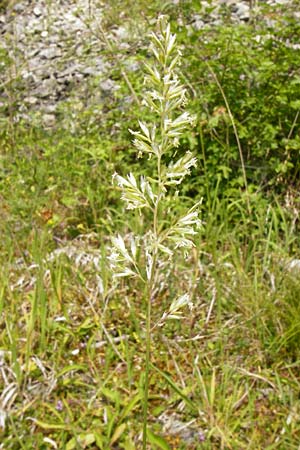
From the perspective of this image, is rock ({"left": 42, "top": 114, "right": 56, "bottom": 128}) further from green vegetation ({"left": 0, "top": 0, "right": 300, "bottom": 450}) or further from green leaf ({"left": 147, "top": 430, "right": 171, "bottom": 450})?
green leaf ({"left": 147, "top": 430, "right": 171, "bottom": 450})

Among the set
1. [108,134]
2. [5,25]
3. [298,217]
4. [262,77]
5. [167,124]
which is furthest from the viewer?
[5,25]

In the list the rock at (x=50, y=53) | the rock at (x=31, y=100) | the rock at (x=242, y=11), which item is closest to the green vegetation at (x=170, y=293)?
the rock at (x=31, y=100)

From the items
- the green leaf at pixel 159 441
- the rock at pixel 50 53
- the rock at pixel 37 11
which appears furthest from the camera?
the rock at pixel 37 11

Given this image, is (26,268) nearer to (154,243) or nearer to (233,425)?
(233,425)

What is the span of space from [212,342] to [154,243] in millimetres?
1800

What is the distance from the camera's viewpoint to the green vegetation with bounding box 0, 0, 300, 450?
2.60m

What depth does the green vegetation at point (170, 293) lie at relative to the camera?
2.60 metres

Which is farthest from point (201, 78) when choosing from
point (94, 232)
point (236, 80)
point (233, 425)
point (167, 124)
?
point (167, 124)

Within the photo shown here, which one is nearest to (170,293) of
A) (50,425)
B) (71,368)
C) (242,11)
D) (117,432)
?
(71,368)

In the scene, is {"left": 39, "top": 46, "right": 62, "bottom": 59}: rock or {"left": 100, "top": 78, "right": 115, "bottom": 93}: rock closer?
{"left": 100, "top": 78, "right": 115, "bottom": 93}: rock

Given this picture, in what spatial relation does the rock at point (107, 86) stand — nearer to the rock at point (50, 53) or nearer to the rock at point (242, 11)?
the rock at point (50, 53)

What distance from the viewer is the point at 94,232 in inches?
165

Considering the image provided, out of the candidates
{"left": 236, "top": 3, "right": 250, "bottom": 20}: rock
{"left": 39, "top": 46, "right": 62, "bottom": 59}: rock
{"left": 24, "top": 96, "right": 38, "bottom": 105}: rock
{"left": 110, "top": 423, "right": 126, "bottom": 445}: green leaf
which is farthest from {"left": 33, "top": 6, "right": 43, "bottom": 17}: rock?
{"left": 110, "top": 423, "right": 126, "bottom": 445}: green leaf

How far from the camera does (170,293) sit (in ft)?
10.7
